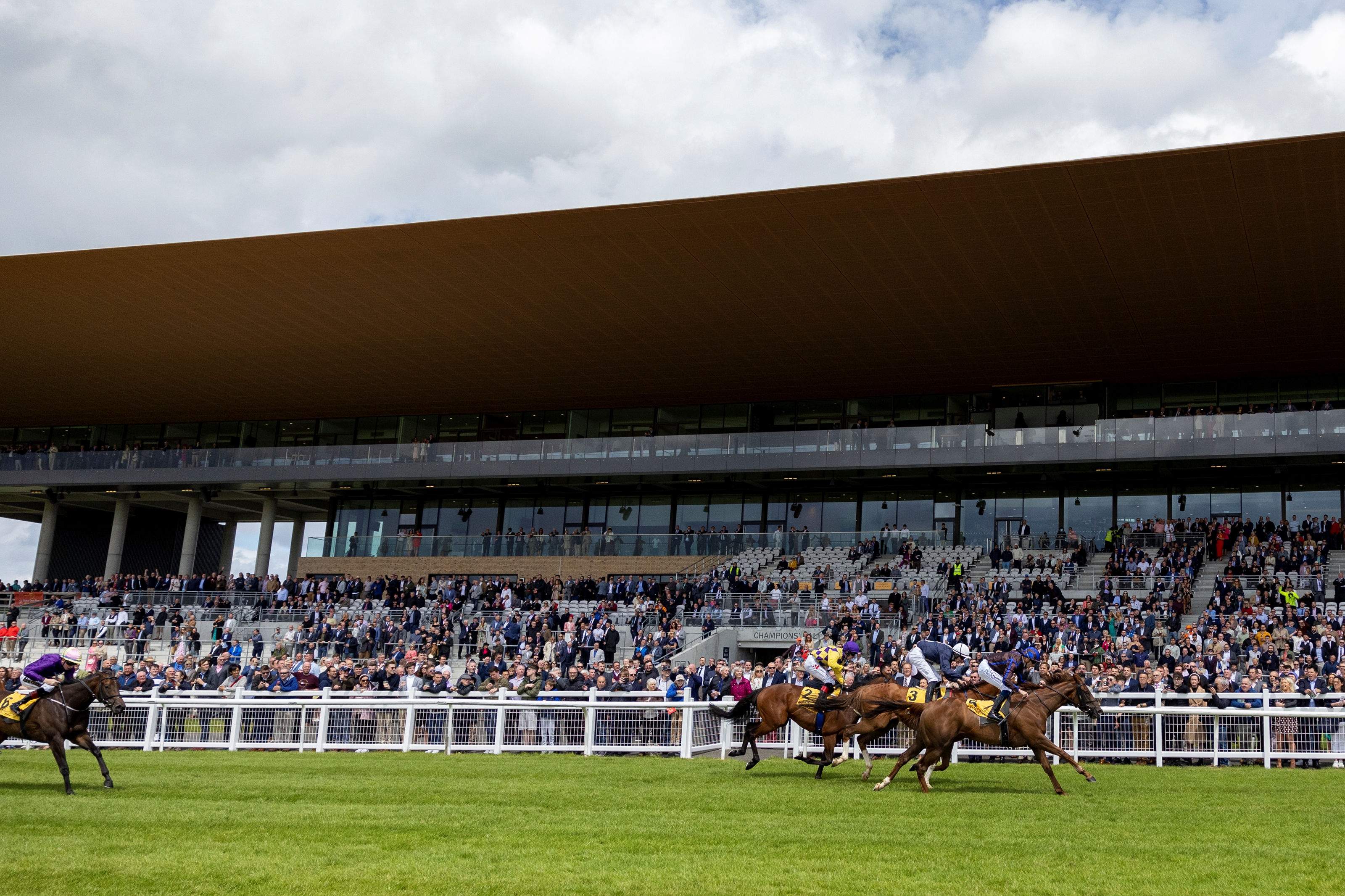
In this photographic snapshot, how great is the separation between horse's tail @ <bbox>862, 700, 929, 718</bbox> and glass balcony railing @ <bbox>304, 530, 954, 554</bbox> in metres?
18.4

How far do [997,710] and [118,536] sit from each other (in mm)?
39445

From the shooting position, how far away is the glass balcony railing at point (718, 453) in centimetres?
2973

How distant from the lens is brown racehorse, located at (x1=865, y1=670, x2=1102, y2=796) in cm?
1087

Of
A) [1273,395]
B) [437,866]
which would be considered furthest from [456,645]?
[1273,395]

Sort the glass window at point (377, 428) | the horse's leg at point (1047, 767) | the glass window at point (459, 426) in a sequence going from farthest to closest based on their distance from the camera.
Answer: the glass window at point (377, 428) < the glass window at point (459, 426) < the horse's leg at point (1047, 767)

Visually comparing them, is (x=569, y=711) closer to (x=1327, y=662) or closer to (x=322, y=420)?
(x=1327, y=662)

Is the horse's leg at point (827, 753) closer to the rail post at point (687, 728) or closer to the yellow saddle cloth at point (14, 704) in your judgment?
the rail post at point (687, 728)

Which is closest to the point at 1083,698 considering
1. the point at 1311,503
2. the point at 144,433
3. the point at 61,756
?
the point at 61,756

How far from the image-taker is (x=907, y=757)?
1097 centimetres

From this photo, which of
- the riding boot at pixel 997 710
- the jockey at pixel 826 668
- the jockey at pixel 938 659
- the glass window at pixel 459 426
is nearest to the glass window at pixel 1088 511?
the glass window at pixel 459 426

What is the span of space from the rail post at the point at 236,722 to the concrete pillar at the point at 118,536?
29355 mm

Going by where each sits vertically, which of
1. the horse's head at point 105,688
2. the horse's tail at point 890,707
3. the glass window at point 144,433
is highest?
the glass window at point 144,433

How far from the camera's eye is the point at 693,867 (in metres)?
6.94

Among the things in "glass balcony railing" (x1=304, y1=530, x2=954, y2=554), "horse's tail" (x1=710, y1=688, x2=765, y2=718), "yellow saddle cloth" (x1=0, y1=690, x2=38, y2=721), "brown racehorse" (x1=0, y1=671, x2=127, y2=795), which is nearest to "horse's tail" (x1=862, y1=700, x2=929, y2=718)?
"horse's tail" (x1=710, y1=688, x2=765, y2=718)
